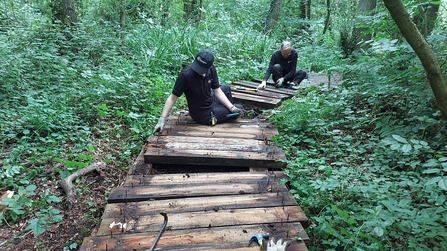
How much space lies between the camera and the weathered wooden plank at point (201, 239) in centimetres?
188

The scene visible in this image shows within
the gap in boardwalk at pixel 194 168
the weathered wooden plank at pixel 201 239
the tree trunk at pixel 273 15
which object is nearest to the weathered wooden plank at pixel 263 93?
the gap in boardwalk at pixel 194 168

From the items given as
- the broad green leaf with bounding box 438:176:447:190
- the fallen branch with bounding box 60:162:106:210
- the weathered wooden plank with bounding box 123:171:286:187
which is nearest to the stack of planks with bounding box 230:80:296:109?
the weathered wooden plank with bounding box 123:171:286:187

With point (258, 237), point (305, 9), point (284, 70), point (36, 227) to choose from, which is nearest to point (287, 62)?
point (284, 70)

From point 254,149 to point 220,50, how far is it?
5.36m

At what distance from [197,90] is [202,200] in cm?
185

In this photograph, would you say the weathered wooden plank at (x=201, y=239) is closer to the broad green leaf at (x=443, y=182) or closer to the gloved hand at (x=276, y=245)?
the gloved hand at (x=276, y=245)

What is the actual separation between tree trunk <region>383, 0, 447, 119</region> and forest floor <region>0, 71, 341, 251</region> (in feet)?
9.37

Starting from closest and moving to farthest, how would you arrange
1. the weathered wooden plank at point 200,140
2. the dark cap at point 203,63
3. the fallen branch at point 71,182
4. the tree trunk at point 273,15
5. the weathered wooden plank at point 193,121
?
1. the fallen branch at point 71,182
2. the weathered wooden plank at point 200,140
3. the dark cap at point 203,63
4. the weathered wooden plank at point 193,121
5. the tree trunk at point 273,15

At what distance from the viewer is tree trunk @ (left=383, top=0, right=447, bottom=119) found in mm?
2241

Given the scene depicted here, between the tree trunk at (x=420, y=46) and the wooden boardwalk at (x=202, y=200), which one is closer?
the wooden boardwalk at (x=202, y=200)

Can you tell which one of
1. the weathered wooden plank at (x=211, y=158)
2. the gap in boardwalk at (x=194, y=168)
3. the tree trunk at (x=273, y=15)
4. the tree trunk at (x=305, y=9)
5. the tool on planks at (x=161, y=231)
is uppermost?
the tree trunk at (x=305, y=9)

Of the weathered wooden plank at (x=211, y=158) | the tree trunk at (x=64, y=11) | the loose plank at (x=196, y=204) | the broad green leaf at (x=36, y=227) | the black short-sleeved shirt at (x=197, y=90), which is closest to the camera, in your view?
the broad green leaf at (x=36, y=227)

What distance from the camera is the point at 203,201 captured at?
2.37 metres

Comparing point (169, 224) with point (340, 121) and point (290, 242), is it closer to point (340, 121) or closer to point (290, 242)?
point (290, 242)
